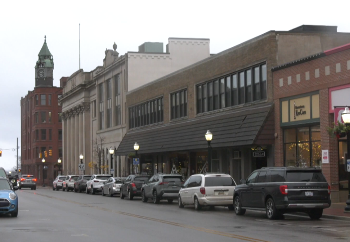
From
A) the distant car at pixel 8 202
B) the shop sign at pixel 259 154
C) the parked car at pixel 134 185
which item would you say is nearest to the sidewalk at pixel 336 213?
the shop sign at pixel 259 154

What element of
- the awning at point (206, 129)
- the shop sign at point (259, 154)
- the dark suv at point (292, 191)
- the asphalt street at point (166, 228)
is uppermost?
the awning at point (206, 129)

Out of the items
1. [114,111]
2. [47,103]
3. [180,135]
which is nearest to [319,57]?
[180,135]

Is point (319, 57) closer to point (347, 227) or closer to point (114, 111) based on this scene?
point (347, 227)

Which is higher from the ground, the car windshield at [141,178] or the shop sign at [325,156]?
the shop sign at [325,156]

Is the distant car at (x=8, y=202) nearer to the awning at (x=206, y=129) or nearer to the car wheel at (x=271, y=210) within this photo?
the car wheel at (x=271, y=210)

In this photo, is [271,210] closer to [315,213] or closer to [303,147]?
[315,213]

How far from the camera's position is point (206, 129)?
3809cm

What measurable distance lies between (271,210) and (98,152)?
5067cm

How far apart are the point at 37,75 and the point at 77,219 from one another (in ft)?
344

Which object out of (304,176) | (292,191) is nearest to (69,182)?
(304,176)

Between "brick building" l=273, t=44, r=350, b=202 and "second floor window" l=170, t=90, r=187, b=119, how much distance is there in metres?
13.4

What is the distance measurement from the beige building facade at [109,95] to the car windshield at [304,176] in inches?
1416

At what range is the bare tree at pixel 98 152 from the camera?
6869cm

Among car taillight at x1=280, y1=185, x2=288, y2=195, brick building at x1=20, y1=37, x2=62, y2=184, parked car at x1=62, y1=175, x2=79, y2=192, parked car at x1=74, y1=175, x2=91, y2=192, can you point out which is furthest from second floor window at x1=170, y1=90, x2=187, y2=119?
brick building at x1=20, y1=37, x2=62, y2=184
